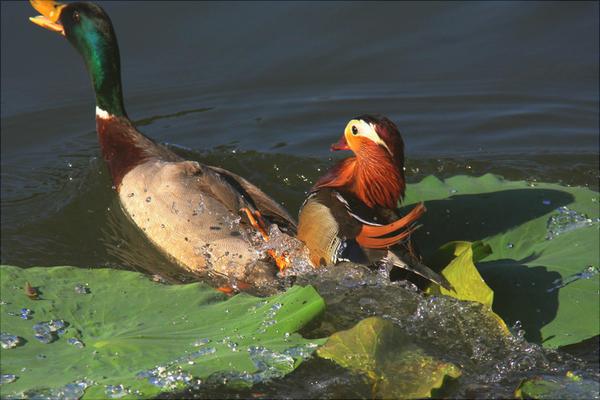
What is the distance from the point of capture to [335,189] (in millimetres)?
4770

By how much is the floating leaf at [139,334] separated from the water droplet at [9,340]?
0.07ft

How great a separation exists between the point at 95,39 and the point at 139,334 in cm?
355

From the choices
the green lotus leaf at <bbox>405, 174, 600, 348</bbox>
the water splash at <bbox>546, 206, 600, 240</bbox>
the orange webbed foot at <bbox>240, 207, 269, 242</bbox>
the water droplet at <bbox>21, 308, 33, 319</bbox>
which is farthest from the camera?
the orange webbed foot at <bbox>240, 207, 269, 242</bbox>

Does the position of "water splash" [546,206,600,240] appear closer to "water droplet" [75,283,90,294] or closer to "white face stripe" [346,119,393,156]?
"white face stripe" [346,119,393,156]

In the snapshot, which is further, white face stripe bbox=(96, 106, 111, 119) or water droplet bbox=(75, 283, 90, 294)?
white face stripe bbox=(96, 106, 111, 119)

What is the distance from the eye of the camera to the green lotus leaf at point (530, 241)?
13.7 feet

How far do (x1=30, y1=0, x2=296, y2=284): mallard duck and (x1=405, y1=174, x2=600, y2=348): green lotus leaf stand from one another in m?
0.87

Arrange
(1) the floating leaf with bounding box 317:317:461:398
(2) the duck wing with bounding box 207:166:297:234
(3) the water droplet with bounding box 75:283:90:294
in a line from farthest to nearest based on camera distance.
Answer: (2) the duck wing with bounding box 207:166:297:234, (3) the water droplet with bounding box 75:283:90:294, (1) the floating leaf with bounding box 317:317:461:398

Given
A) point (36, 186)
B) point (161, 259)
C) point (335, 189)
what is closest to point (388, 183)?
point (335, 189)

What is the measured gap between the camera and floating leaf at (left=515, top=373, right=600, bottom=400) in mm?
3676

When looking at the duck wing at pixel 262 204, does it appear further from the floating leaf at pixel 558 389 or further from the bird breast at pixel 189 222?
the floating leaf at pixel 558 389

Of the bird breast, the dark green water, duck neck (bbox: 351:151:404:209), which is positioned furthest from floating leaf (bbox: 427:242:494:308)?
the dark green water

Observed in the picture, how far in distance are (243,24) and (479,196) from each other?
409cm

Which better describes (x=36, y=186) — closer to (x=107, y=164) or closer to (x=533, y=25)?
(x=107, y=164)
